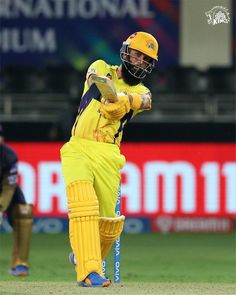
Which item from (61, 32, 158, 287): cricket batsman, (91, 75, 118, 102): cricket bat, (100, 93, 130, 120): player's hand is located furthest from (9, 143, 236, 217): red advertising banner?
(91, 75, 118, 102): cricket bat

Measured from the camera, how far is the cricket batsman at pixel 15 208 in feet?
46.9

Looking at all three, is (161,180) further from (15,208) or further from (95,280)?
(95,280)

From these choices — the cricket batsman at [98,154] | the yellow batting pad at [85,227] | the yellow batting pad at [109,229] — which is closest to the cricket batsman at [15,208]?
the yellow batting pad at [109,229]

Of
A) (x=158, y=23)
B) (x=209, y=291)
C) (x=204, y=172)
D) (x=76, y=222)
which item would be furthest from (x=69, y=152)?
(x=158, y=23)

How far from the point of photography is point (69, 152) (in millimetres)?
10430

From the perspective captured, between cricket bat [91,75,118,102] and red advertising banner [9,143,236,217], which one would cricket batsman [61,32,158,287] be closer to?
cricket bat [91,75,118,102]

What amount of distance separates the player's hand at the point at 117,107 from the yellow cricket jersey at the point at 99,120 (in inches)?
6.1

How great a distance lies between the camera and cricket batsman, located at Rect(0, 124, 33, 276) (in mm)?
14305

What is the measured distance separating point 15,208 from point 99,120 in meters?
4.52

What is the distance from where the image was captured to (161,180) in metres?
19.6

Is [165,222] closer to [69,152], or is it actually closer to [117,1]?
[117,1]

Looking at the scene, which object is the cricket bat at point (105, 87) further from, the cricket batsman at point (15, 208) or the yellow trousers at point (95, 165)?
the cricket batsman at point (15, 208)

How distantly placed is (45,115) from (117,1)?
277 cm

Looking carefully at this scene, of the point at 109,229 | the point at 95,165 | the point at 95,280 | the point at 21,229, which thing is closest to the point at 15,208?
the point at 21,229
